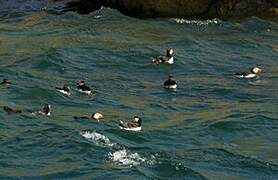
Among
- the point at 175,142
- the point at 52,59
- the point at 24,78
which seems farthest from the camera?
the point at 52,59

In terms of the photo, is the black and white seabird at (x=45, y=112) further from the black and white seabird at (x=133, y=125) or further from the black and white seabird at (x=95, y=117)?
the black and white seabird at (x=133, y=125)

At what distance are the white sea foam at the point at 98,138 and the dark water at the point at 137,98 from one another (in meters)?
0.03

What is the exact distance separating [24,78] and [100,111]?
4.24 m

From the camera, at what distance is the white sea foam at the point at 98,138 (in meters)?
18.6

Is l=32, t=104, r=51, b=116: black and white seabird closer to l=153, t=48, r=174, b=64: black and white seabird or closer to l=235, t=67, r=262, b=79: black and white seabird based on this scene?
l=153, t=48, r=174, b=64: black and white seabird

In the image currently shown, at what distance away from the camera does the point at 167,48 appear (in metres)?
30.4

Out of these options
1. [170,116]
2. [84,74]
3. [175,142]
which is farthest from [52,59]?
[175,142]

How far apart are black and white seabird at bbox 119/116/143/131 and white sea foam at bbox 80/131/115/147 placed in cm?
88

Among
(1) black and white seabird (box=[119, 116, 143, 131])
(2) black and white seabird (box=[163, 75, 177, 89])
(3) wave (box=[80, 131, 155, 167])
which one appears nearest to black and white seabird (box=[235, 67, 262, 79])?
(2) black and white seabird (box=[163, 75, 177, 89])

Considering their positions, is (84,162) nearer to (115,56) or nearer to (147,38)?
(115,56)

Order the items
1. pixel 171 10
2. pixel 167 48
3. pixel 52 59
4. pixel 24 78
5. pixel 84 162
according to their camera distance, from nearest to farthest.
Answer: pixel 84 162, pixel 24 78, pixel 52 59, pixel 167 48, pixel 171 10

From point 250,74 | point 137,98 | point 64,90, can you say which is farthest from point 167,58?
point 64,90

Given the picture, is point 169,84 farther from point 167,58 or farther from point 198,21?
point 198,21

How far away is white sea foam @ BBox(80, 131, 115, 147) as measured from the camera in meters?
18.6
